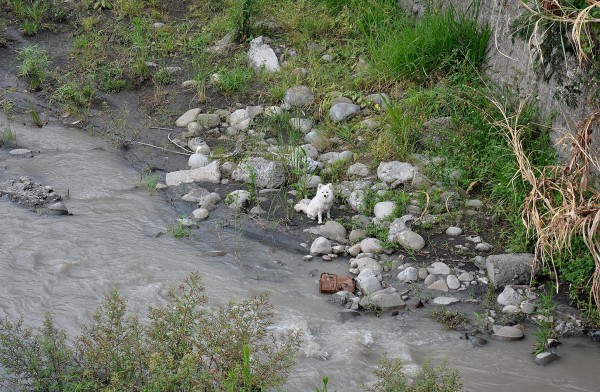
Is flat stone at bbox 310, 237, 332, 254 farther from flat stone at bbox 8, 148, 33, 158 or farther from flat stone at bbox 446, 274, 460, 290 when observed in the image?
flat stone at bbox 8, 148, 33, 158

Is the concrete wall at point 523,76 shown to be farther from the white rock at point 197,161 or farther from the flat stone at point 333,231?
the white rock at point 197,161

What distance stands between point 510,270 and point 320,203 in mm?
1487

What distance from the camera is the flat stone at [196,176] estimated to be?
6781mm

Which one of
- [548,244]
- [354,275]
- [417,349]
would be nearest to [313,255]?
[354,275]

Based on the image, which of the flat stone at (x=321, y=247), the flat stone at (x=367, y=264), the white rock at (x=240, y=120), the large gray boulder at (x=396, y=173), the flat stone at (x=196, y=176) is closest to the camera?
the flat stone at (x=367, y=264)

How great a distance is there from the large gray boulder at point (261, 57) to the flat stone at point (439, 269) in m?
3.23

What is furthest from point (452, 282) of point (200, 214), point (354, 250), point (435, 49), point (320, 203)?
point (435, 49)

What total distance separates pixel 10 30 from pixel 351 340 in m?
6.30

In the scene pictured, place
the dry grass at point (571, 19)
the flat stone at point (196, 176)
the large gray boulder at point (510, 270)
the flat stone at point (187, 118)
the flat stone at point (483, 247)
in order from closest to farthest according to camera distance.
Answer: the dry grass at point (571, 19)
the large gray boulder at point (510, 270)
the flat stone at point (483, 247)
the flat stone at point (196, 176)
the flat stone at point (187, 118)

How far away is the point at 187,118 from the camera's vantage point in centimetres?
775

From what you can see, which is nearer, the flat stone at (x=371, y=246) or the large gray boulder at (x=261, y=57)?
the flat stone at (x=371, y=246)

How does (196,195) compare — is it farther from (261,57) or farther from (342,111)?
(261,57)

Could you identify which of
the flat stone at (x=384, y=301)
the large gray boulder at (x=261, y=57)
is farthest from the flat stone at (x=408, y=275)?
the large gray boulder at (x=261, y=57)

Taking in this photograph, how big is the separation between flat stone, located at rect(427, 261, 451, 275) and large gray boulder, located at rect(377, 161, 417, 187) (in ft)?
3.32
